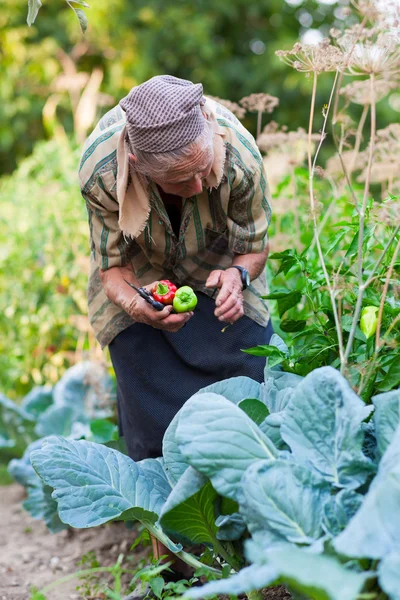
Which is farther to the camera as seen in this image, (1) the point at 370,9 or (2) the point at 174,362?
(2) the point at 174,362

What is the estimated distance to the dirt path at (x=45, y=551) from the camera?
2895 millimetres

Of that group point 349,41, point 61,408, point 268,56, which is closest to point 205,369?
point 349,41

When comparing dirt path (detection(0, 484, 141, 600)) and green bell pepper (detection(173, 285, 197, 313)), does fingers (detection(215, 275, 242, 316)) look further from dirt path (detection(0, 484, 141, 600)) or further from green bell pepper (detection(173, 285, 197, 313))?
dirt path (detection(0, 484, 141, 600))

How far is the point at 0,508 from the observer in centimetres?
401

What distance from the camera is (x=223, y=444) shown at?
1754mm

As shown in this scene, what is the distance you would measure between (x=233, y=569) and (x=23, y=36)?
32.4 ft

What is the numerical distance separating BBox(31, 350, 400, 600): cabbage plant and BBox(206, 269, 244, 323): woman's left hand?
0.72ft

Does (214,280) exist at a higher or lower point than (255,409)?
higher

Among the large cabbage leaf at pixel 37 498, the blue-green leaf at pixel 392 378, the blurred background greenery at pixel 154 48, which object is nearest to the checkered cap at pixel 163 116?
the blue-green leaf at pixel 392 378

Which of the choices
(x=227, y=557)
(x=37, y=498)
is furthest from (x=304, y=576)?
(x=37, y=498)

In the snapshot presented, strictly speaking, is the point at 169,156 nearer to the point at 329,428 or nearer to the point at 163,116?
the point at 163,116

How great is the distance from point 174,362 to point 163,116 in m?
0.99

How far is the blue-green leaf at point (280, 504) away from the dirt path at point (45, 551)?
133cm

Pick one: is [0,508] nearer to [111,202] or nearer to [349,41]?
[111,202]
